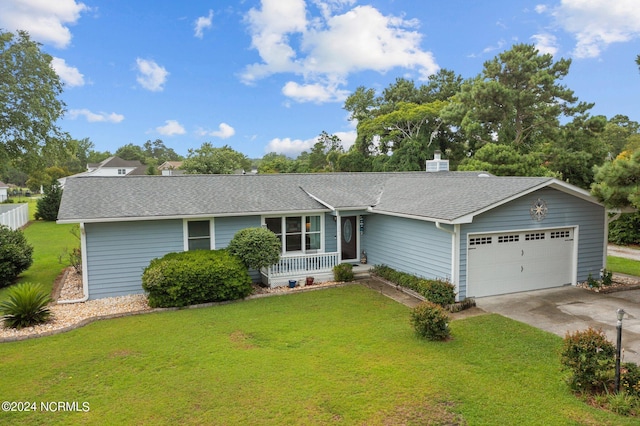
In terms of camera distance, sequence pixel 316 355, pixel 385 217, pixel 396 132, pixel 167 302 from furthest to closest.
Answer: pixel 396 132 → pixel 385 217 → pixel 167 302 → pixel 316 355

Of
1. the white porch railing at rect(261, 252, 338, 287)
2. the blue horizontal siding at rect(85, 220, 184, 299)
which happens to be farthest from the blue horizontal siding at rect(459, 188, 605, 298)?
the blue horizontal siding at rect(85, 220, 184, 299)

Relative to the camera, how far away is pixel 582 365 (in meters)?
6.14

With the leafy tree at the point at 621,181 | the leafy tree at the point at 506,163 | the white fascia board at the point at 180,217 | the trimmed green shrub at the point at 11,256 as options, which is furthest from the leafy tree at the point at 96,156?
the leafy tree at the point at 621,181

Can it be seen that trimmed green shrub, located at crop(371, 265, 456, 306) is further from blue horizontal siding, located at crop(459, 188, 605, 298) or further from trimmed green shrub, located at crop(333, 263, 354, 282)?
trimmed green shrub, located at crop(333, 263, 354, 282)

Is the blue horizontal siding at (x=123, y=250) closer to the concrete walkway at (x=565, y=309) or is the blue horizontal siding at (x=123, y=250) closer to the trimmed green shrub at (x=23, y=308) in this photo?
the trimmed green shrub at (x=23, y=308)

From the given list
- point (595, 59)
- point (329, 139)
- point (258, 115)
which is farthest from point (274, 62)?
point (329, 139)

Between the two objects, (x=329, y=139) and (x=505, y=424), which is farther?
(x=329, y=139)

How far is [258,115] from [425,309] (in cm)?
3886

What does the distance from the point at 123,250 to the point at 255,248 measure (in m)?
4.04

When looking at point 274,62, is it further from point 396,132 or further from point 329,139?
→ point 329,139

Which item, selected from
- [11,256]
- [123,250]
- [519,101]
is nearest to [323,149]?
[519,101]

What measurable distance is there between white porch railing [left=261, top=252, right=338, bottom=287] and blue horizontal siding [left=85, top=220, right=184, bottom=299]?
126 inches

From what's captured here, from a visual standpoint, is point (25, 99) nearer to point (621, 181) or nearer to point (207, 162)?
point (207, 162)

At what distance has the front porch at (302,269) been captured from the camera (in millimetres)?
13469
